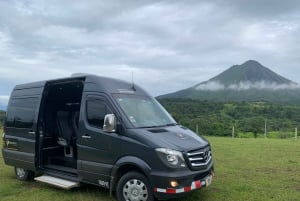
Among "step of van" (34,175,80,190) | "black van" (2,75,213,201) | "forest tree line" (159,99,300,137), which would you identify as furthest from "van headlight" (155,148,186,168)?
"forest tree line" (159,99,300,137)

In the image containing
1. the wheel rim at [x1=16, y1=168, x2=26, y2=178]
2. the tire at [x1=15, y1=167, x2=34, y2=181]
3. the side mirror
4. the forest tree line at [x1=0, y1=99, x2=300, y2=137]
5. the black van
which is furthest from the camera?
the forest tree line at [x1=0, y1=99, x2=300, y2=137]

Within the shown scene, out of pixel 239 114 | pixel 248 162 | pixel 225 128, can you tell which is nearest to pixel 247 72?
pixel 239 114

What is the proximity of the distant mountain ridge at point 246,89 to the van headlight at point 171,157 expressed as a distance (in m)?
135

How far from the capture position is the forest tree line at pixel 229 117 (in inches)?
1593

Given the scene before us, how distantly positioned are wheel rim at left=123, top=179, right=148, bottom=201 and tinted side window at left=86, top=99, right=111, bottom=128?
1.36 meters

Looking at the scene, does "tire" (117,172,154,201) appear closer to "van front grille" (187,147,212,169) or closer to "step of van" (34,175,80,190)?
"van front grille" (187,147,212,169)

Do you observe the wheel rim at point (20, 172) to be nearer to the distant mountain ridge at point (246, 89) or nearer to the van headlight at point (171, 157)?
the van headlight at point (171, 157)

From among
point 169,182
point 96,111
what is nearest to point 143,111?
point 96,111

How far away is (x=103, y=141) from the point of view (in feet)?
23.0

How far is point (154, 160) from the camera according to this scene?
619cm

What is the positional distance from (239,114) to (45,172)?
5850 cm

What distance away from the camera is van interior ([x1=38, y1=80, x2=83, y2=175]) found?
9.07 meters

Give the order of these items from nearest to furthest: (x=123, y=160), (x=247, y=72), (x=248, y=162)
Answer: (x=123, y=160), (x=248, y=162), (x=247, y=72)

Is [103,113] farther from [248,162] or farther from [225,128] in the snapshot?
[225,128]
